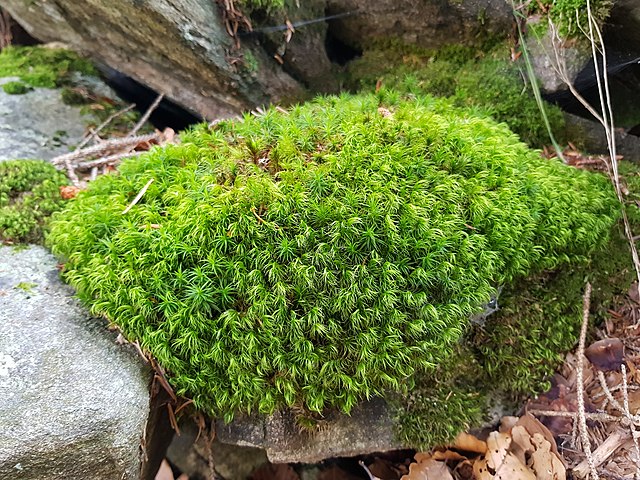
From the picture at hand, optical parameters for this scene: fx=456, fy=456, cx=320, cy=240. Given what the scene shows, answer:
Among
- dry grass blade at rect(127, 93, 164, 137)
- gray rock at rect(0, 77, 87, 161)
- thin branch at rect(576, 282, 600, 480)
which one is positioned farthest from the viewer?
dry grass blade at rect(127, 93, 164, 137)

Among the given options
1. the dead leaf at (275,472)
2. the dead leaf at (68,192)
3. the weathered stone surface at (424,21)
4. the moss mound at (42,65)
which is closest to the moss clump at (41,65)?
the moss mound at (42,65)

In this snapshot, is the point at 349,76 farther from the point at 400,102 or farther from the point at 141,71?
the point at 141,71

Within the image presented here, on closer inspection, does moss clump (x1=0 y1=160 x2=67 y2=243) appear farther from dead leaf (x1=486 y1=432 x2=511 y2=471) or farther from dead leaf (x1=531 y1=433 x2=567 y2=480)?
dead leaf (x1=531 y1=433 x2=567 y2=480)

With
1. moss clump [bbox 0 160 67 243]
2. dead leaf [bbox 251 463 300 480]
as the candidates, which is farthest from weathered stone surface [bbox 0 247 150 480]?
dead leaf [bbox 251 463 300 480]

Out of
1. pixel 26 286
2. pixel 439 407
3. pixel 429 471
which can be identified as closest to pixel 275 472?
pixel 429 471

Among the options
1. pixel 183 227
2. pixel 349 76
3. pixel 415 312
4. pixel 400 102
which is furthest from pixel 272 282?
pixel 349 76

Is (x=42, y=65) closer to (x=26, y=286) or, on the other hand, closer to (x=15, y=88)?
(x=15, y=88)
